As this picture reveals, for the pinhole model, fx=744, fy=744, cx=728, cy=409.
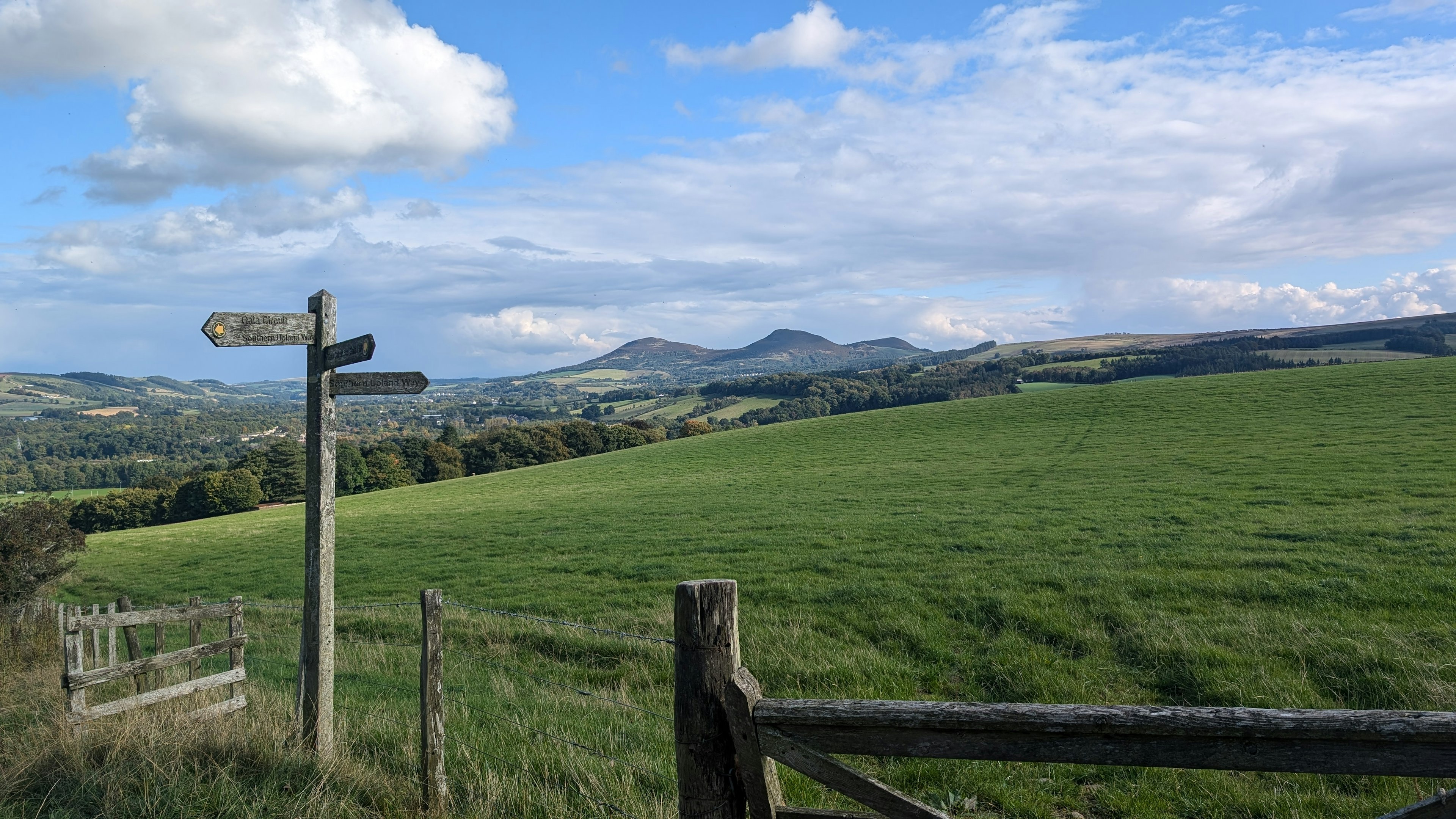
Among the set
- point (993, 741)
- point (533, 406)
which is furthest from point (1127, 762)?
point (533, 406)

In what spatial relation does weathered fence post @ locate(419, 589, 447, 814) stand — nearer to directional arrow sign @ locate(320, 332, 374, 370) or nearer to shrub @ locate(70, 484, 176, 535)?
directional arrow sign @ locate(320, 332, 374, 370)

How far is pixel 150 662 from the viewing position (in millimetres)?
7254

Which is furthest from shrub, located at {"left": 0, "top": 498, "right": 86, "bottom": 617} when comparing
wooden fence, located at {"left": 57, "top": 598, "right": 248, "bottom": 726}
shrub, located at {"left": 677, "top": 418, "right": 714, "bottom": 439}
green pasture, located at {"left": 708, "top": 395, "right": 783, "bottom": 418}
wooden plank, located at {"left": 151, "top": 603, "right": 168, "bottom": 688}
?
green pasture, located at {"left": 708, "top": 395, "right": 783, "bottom": 418}

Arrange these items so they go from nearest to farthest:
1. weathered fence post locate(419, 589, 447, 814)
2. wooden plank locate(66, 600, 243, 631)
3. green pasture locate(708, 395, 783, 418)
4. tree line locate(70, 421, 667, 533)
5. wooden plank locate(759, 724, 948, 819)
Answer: wooden plank locate(759, 724, 948, 819)
weathered fence post locate(419, 589, 447, 814)
wooden plank locate(66, 600, 243, 631)
tree line locate(70, 421, 667, 533)
green pasture locate(708, 395, 783, 418)

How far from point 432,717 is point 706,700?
10.6 ft

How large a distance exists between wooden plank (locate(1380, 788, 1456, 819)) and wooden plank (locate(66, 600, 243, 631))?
8857 mm

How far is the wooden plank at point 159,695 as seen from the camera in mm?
6672

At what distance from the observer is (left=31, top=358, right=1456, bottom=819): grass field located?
20.6ft

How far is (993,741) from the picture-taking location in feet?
8.45

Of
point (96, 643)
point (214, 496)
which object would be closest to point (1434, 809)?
point (96, 643)

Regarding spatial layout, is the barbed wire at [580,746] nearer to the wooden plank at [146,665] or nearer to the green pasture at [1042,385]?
the wooden plank at [146,665]

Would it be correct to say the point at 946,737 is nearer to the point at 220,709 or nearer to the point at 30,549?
Result: the point at 220,709

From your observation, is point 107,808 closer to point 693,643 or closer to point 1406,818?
point 693,643

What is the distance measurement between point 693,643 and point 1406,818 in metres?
2.41
